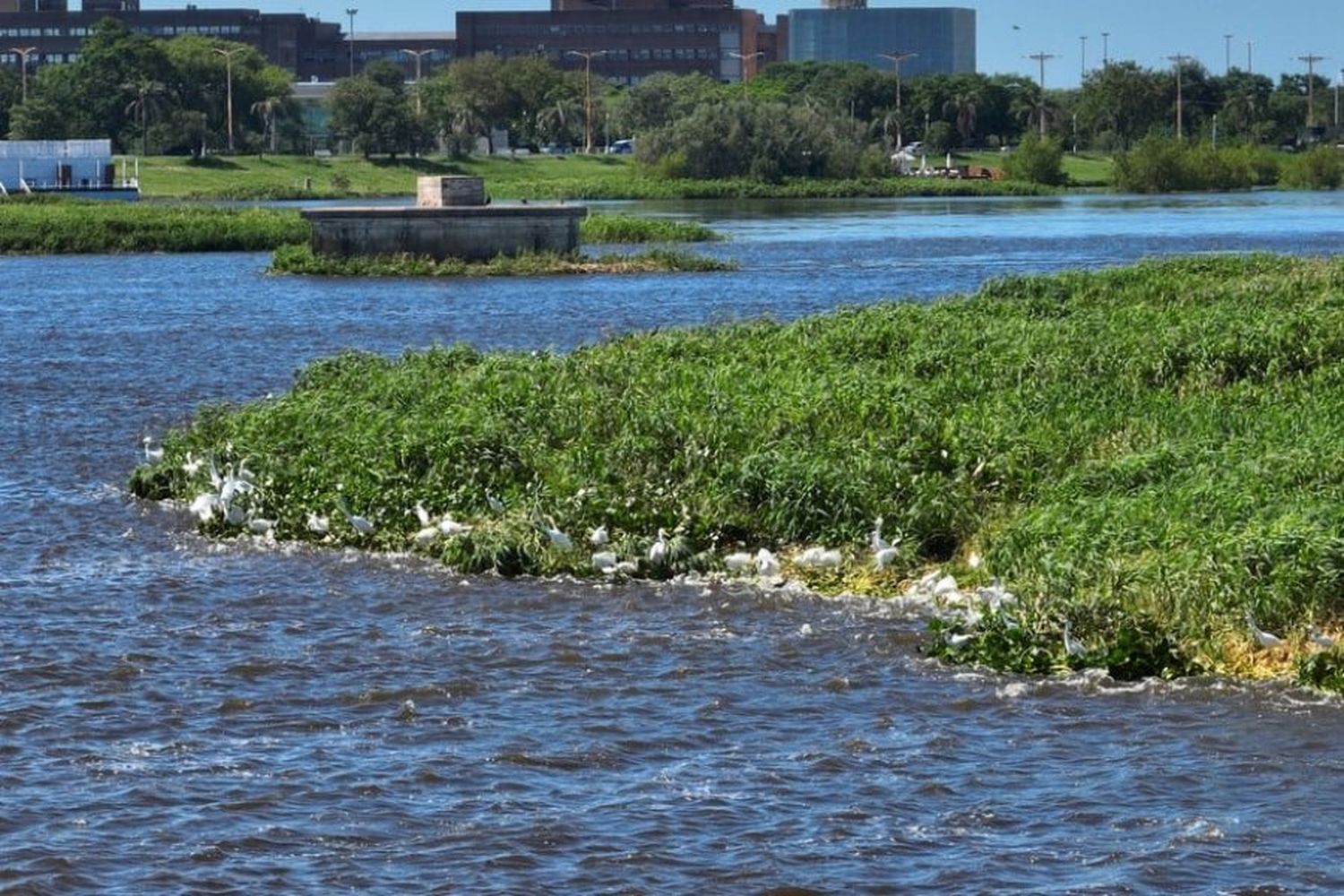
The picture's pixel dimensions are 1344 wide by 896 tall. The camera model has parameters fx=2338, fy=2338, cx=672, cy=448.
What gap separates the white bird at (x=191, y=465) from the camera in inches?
877

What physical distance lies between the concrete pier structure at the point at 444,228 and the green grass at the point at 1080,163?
97.5 m

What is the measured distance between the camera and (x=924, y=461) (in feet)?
63.5

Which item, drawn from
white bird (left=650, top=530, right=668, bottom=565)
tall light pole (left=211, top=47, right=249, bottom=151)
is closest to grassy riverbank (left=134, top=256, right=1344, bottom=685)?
white bird (left=650, top=530, right=668, bottom=565)

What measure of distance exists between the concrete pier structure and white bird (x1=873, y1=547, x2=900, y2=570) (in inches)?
1848

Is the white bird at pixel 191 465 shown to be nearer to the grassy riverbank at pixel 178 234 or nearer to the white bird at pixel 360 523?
the white bird at pixel 360 523

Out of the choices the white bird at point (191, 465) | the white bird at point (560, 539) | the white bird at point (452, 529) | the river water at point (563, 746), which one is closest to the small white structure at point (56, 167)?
the white bird at point (191, 465)

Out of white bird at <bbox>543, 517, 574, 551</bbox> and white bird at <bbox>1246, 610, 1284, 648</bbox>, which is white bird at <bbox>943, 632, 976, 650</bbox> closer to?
white bird at <bbox>1246, 610, 1284, 648</bbox>

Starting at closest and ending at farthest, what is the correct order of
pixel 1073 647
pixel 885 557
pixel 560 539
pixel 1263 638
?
pixel 1263 638, pixel 1073 647, pixel 885 557, pixel 560 539

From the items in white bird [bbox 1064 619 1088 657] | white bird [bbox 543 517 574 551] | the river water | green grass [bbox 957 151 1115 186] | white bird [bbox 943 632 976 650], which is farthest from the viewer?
green grass [bbox 957 151 1115 186]

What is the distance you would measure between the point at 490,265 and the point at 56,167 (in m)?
57.4

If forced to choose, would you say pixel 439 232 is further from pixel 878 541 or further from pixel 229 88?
pixel 229 88

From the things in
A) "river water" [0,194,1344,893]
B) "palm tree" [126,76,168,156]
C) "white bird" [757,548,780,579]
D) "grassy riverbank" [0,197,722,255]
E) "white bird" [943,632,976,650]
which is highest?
"palm tree" [126,76,168,156]

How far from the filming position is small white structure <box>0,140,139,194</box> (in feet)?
369

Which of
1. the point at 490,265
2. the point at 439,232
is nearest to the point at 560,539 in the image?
the point at 490,265
